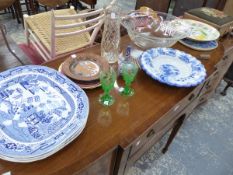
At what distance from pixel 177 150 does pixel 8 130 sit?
1190 mm

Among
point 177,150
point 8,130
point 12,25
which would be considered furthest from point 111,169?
point 12,25

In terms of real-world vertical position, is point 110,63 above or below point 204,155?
above

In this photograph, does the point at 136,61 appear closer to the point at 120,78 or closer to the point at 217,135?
the point at 120,78

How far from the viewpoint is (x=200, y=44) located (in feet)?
3.67

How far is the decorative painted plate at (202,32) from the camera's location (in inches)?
44.2

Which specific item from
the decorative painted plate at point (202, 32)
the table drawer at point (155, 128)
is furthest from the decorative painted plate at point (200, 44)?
the table drawer at point (155, 128)

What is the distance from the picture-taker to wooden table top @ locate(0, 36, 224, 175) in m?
→ 0.53

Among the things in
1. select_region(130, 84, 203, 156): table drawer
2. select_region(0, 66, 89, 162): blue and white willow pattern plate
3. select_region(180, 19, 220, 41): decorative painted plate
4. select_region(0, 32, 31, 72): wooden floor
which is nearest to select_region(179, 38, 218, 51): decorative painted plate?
select_region(180, 19, 220, 41): decorative painted plate

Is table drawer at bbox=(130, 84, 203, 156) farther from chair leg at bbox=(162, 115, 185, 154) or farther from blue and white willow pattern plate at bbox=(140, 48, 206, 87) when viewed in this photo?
chair leg at bbox=(162, 115, 185, 154)

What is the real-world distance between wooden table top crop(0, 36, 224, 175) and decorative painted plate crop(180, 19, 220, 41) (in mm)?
422

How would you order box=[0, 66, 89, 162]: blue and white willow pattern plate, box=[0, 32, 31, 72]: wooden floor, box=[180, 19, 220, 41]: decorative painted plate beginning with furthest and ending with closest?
box=[0, 32, 31, 72]: wooden floor, box=[180, 19, 220, 41]: decorative painted plate, box=[0, 66, 89, 162]: blue and white willow pattern plate

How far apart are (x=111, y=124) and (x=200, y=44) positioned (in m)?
0.74

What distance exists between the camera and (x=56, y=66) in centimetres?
84

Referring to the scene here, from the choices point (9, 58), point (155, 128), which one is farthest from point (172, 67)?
point (9, 58)
